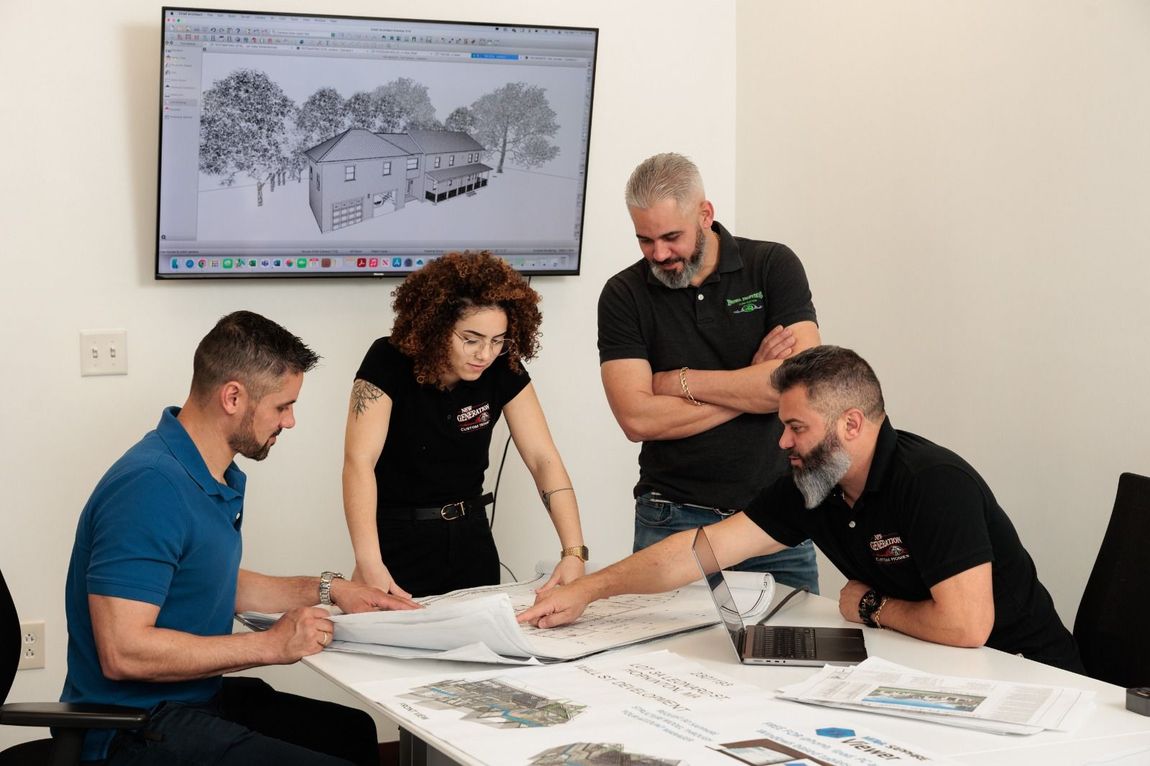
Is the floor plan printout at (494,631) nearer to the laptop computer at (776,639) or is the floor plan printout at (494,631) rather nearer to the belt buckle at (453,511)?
the laptop computer at (776,639)

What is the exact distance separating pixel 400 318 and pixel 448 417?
0.24m

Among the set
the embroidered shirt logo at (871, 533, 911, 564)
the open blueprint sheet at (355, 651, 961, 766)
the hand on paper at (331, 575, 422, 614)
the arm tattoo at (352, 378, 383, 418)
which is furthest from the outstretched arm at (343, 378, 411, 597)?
the embroidered shirt logo at (871, 533, 911, 564)

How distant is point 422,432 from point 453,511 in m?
0.20

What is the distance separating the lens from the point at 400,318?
2.67 metres

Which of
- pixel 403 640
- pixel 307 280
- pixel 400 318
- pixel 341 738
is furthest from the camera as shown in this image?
pixel 307 280

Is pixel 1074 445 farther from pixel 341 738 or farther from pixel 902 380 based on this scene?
pixel 341 738

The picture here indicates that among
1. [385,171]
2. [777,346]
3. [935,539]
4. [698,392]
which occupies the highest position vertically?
[385,171]

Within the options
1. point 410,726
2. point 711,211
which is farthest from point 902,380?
point 410,726

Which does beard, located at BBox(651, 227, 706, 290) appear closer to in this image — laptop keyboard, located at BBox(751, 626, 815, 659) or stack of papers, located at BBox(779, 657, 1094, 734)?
laptop keyboard, located at BBox(751, 626, 815, 659)

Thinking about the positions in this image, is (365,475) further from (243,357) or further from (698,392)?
(698,392)

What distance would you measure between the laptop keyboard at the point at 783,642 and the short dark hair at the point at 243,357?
948mm

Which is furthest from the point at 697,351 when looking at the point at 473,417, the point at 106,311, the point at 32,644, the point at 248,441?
the point at 32,644

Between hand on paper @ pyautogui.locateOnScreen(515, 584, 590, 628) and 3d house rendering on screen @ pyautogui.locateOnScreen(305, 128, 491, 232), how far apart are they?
5.55ft

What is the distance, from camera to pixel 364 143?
358 centimetres
